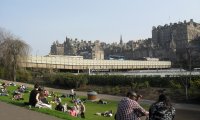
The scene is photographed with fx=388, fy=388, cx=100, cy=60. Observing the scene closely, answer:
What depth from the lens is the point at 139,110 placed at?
1163 centimetres

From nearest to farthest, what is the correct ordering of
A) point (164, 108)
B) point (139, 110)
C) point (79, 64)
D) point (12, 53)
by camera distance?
point (164, 108), point (139, 110), point (12, 53), point (79, 64)

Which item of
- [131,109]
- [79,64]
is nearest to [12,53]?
[79,64]

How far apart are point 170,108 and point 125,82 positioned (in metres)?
57.0

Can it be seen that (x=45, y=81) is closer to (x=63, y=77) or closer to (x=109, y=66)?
(x=63, y=77)

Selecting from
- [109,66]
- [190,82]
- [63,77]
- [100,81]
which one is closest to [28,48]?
[63,77]

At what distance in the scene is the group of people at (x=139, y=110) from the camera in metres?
10.8

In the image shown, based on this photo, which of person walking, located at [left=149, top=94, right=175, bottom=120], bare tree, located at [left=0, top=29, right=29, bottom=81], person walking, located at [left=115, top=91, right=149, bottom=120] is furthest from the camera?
bare tree, located at [left=0, top=29, right=29, bottom=81]

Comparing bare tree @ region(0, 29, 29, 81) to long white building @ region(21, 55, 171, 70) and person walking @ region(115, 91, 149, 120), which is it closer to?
long white building @ region(21, 55, 171, 70)

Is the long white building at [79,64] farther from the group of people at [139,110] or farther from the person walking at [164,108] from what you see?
the person walking at [164,108]

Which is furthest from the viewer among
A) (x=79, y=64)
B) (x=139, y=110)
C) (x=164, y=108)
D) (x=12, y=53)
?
(x=79, y=64)

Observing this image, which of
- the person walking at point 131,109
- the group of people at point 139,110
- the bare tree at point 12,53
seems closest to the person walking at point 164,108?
the group of people at point 139,110

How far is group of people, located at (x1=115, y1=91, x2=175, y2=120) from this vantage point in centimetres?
1084

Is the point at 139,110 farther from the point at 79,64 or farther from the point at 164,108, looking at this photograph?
the point at 79,64

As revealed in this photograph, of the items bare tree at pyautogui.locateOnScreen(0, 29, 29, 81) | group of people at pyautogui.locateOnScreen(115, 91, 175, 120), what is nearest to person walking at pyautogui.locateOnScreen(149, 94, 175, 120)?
group of people at pyautogui.locateOnScreen(115, 91, 175, 120)
